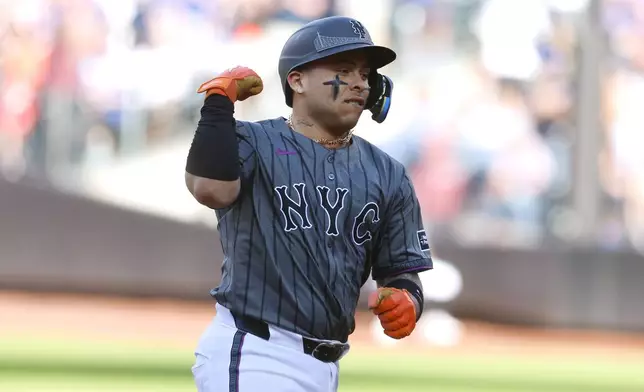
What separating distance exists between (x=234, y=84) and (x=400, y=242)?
748 millimetres

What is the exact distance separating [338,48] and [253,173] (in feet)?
1.42

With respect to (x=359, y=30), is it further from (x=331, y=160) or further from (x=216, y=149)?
(x=216, y=149)

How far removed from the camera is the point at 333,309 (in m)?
3.25

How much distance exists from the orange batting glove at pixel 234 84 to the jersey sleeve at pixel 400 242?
0.58 meters

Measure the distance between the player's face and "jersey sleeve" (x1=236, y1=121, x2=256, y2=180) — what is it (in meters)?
0.20

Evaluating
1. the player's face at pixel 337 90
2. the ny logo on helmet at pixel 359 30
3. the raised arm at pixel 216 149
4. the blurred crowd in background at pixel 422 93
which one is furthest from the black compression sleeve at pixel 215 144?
the blurred crowd in background at pixel 422 93

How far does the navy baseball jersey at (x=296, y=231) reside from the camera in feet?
10.5

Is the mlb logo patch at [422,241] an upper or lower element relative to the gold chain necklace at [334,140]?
lower

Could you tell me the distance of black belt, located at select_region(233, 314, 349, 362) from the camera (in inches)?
125

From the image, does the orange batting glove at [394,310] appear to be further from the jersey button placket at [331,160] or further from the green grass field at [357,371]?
the green grass field at [357,371]

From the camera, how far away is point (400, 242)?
11.2 feet

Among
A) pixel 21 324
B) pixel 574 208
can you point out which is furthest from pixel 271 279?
pixel 574 208

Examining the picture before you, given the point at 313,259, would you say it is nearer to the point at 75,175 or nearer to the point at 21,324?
the point at 21,324

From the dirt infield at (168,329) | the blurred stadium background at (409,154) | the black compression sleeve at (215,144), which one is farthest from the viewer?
the blurred stadium background at (409,154)
